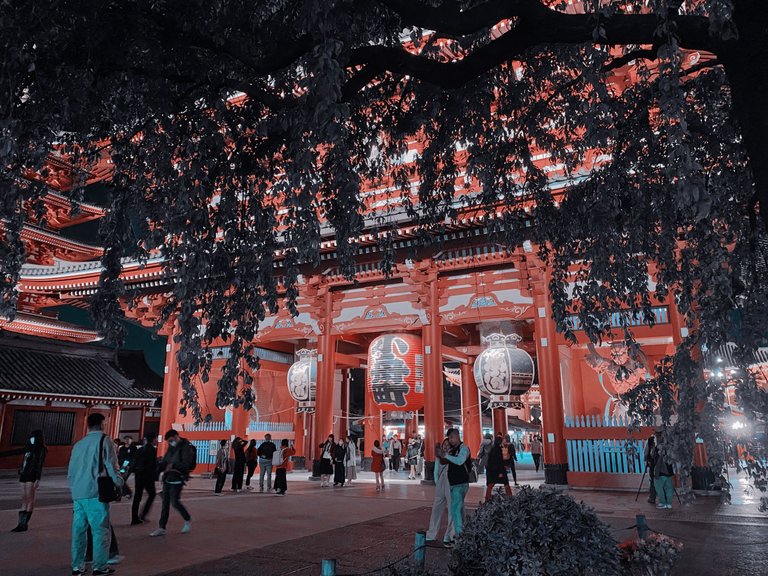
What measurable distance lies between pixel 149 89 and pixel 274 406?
62.3 feet

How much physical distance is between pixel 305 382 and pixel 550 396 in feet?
24.3

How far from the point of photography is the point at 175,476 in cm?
739

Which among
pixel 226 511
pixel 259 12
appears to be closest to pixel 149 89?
pixel 259 12

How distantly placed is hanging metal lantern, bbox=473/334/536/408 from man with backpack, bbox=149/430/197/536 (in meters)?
7.56

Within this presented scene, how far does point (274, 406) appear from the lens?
72.2 feet

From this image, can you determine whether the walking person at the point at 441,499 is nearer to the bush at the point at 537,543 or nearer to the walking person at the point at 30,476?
the bush at the point at 537,543

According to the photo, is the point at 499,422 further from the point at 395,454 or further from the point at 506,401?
the point at 506,401

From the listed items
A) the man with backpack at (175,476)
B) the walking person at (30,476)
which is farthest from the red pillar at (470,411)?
the walking person at (30,476)

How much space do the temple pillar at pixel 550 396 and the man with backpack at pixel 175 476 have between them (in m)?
8.47


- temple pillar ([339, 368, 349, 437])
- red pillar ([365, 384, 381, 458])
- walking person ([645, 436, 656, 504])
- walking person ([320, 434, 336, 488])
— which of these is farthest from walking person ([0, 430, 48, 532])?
temple pillar ([339, 368, 349, 437])

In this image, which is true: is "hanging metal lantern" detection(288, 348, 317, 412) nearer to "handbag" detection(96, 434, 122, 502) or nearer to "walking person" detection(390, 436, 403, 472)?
"walking person" detection(390, 436, 403, 472)

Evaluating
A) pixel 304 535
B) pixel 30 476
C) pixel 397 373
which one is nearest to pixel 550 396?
pixel 397 373

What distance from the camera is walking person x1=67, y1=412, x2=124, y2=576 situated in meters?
4.94

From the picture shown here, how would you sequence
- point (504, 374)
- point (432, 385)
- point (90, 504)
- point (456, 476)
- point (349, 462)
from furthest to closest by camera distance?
point (349, 462) → point (432, 385) → point (504, 374) → point (456, 476) → point (90, 504)
